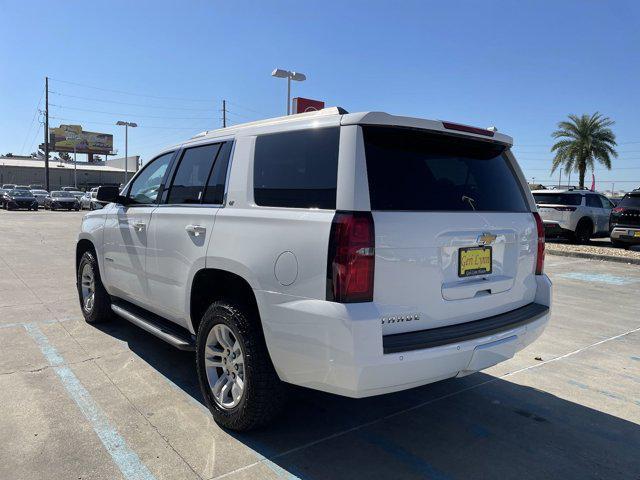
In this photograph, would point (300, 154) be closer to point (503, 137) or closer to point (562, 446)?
point (503, 137)

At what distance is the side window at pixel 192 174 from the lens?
3.79 m

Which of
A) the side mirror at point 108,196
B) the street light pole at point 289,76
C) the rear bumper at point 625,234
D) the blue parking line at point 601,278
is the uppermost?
the street light pole at point 289,76

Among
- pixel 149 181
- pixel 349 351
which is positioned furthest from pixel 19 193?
pixel 349 351

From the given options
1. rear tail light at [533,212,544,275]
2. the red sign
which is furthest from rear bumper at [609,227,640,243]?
rear tail light at [533,212,544,275]

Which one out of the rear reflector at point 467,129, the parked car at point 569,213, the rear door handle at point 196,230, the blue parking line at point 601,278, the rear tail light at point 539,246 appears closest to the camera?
the rear reflector at point 467,129

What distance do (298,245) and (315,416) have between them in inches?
57.9

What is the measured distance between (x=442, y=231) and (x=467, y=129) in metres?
0.81

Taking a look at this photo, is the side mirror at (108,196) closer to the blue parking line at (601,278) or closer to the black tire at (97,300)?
the black tire at (97,300)

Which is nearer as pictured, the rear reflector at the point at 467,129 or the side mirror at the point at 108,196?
the rear reflector at the point at 467,129

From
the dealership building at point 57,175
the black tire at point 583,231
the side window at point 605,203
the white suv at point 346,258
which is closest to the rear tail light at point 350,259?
the white suv at point 346,258

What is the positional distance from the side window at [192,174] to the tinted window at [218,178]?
0.23ft

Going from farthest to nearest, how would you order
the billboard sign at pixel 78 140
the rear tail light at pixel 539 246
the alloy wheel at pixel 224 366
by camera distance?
1. the billboard sign at pixel 78 140
2. the rear tail light at pixel 539 246
3. the alloy wheel at pixel 224 366

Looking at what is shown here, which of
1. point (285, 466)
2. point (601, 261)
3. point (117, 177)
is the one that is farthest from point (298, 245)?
point (117, 177)

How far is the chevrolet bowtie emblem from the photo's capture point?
3.11 m
